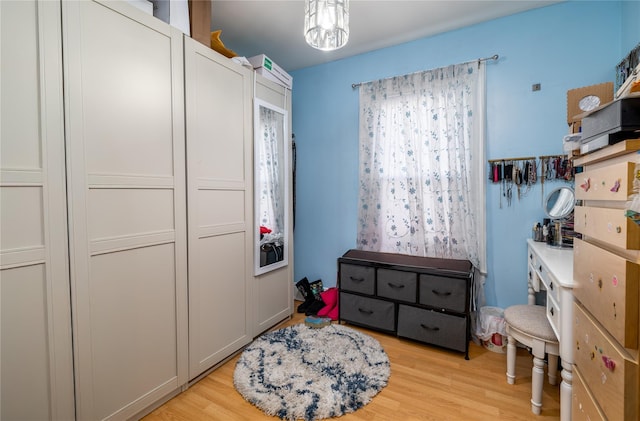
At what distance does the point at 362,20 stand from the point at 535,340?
2.57 metres

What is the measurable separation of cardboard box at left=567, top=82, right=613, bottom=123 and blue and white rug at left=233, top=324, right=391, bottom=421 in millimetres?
1986

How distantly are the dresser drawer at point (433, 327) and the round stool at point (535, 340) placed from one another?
34 cm

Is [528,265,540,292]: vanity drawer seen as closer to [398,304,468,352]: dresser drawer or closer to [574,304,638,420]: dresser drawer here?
[398,304,468,352]: dresser drawer

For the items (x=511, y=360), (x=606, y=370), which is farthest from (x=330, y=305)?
(x=606, y=370)

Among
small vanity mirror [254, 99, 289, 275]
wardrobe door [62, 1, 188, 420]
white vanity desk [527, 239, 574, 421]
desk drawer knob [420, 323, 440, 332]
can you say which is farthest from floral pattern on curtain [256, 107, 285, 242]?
white vanity desk [527, 239, 574, 421]

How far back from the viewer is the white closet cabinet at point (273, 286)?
7.82 feet

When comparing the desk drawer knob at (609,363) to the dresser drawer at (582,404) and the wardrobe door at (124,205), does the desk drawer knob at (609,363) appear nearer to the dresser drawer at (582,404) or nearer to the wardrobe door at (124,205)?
the dresser drawer at (582,404)

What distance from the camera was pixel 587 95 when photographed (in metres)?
1.73

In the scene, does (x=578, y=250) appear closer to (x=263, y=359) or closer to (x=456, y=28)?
(x=263, y=359)

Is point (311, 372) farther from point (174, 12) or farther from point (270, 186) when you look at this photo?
point (174, 12)

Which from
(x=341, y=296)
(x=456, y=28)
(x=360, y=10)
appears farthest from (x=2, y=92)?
(x=456, y=28)

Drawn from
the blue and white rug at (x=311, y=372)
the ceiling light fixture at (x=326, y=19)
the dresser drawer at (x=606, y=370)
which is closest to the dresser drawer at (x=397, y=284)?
the blue and white rug at (x=311, y=372)

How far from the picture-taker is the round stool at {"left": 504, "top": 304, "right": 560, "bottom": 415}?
154cm

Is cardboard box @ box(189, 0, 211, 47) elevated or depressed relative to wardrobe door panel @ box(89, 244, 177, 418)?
elevated
